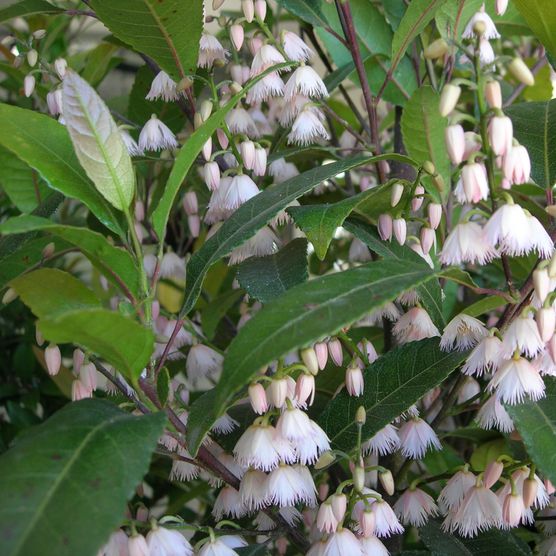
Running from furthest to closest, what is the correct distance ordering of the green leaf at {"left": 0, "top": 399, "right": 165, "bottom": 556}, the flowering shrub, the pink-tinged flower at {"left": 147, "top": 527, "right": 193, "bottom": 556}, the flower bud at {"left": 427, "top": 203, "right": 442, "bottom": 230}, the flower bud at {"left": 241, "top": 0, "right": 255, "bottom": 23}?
1. the flower bud at {"left": 241, "top": 0, "right": 255, "bottom": 23}
2. the flower bud at {"left": 427, "top": 203, "right": 442, "bottom": 230}
3. the pink-tinged flower at {"left": 147, "top": 527, "right": 193, "bottom": 556}
4. the flowering shrub
5. the green leaf at {"left": 0, "top": 399, "right": 165, "bottom": 556}

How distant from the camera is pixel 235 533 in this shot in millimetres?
800

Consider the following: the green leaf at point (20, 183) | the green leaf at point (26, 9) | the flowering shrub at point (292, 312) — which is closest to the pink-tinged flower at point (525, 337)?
the flowering shrub at point (292, 312)

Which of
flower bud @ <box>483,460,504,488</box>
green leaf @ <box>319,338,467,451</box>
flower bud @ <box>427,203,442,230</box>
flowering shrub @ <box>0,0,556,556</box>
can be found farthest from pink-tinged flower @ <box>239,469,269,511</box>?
flower bud @ <box>427,203,442,230</box>

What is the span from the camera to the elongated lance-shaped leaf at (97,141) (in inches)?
27.6

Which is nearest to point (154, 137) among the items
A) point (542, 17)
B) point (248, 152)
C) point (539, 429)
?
point (248, 152)

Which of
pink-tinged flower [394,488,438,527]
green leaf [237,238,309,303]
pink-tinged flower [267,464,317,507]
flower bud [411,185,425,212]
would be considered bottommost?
pink-tinged flower [394,488,438,527]

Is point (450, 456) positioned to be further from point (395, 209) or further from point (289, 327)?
point (289, 327)

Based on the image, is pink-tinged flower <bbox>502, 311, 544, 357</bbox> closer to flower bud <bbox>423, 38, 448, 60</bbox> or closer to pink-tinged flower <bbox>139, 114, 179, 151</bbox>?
flower bud <bbox>423, 38, 448, 60</bbox>

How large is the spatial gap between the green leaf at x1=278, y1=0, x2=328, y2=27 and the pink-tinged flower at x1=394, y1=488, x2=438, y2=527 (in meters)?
0.61

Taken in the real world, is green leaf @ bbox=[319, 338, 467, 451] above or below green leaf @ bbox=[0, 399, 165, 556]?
below

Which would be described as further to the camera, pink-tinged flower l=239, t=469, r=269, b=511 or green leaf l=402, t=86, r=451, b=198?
green leaf l=402, t=86, r=451, b=198

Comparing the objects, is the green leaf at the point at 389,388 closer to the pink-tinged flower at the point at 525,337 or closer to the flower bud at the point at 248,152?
the pink-tinged flower at the point at 525,337

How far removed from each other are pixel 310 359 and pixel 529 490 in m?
0.24

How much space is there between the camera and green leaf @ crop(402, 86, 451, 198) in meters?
0.89
